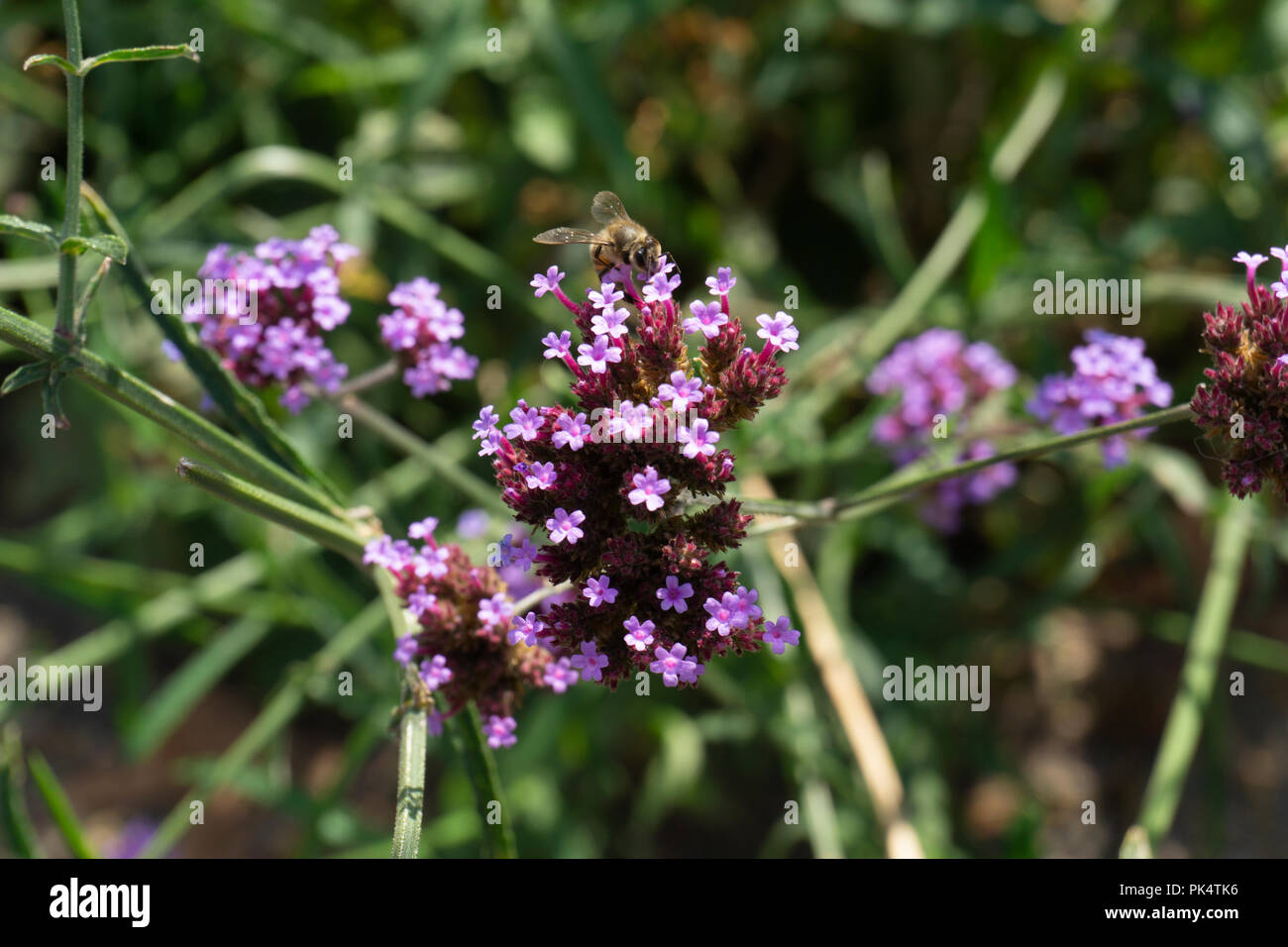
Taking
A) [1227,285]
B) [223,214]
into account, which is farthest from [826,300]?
[223,214]

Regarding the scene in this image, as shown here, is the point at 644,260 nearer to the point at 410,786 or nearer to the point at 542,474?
the point at 542,474

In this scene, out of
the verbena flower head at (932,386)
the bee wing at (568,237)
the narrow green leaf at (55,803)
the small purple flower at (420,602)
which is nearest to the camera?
the small purple flower at (420,602)

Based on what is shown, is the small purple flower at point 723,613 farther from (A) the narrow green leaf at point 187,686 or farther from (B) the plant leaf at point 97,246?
(A) the narrow green leaf at point 187,686

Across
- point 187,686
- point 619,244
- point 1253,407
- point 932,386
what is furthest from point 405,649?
point 932,386

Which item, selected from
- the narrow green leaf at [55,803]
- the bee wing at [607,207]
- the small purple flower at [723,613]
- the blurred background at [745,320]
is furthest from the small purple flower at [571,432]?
the narrow green leaf at [55,803]

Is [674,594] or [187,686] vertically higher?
[674,594]

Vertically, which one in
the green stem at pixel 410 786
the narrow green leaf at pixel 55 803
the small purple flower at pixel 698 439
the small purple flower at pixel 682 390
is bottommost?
the narrow green leaf at pixel 55 803

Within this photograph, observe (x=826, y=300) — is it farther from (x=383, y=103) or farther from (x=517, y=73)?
(x=383, y=103)
